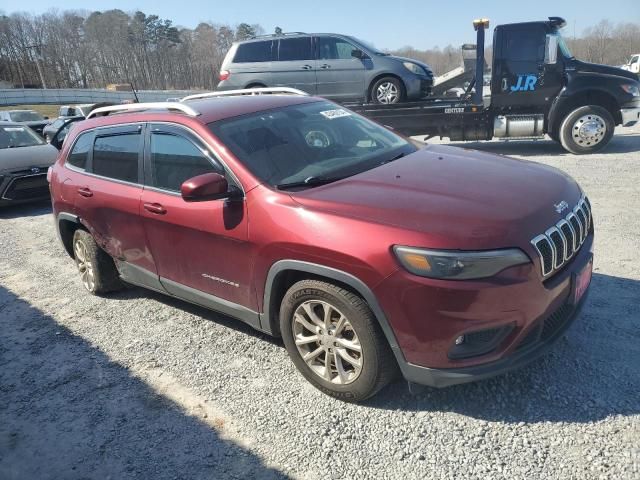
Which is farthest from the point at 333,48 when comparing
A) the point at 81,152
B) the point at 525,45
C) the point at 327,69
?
the point at 81,152

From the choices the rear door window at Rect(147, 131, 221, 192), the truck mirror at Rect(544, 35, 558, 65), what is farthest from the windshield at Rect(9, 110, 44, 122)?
the rear door window at Rect(147, 131, 221, 192)

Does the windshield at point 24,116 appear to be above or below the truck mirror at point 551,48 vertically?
below

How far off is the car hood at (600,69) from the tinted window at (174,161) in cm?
885

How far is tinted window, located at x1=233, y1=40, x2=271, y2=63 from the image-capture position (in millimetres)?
11273

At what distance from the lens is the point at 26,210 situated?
30.3ft

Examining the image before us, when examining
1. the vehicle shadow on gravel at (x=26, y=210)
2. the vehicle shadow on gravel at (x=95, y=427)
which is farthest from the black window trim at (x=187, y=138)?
the vehicle shadow on gravel at (x=26, y=210)

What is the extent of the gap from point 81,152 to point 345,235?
3229mm

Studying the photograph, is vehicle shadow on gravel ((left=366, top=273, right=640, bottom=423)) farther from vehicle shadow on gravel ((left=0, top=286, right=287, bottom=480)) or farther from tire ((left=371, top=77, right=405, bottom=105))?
tire ((left=371, top=77, right=405, bottom=105))

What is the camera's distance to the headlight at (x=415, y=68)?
10541 mm

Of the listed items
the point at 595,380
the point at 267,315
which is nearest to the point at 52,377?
the point at 267,315

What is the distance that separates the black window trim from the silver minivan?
7799mm

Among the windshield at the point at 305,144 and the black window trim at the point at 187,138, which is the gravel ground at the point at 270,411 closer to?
the black window trim at the point at 187,138

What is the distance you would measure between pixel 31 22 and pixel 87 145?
10630cm

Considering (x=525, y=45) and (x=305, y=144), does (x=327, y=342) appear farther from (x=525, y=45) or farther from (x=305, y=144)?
(x=525, y=45)
